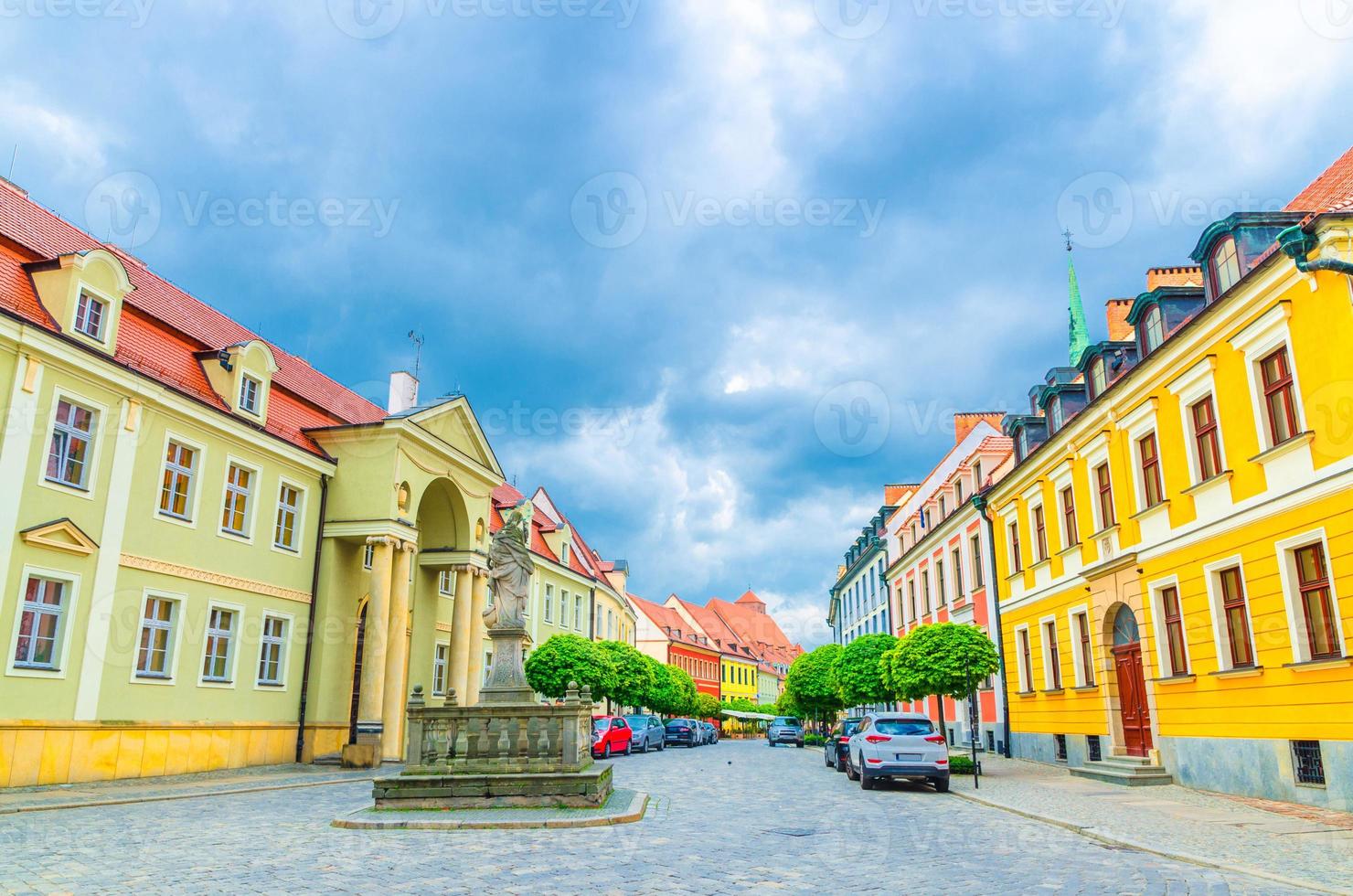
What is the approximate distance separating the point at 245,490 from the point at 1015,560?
22.2m

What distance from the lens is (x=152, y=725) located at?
1923 centimetres

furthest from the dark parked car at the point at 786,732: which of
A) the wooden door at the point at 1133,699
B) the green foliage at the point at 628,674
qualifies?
the wooden door at the point at 1133,699

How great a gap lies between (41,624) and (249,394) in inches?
309

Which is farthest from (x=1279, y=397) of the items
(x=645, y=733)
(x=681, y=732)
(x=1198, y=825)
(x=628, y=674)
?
(x=681, y=732)

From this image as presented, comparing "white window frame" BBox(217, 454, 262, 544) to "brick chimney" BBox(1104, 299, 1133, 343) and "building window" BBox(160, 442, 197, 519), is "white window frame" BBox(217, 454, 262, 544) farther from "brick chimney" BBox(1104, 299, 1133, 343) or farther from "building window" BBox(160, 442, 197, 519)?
"brick chimney" BBox(1104, 299, 1133, 343)

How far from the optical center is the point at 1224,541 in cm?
1630

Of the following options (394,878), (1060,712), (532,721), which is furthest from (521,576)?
(1060,712)

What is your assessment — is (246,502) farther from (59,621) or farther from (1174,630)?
(1174,630)

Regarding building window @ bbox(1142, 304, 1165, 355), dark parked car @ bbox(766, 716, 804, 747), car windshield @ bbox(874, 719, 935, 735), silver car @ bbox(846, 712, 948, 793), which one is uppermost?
building window @ bbox(1142, 304, 1165, 355)

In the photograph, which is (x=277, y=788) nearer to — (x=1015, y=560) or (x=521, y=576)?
(x=521, y=576)

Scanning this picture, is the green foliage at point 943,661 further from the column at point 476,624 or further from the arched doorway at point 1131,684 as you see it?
the column at point 476,624

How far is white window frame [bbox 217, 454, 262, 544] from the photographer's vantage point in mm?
21859

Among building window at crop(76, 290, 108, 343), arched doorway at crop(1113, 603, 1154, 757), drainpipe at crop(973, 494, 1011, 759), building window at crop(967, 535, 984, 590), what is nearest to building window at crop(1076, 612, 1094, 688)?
arched doorway at crop(1113, 603, 1154, 757)

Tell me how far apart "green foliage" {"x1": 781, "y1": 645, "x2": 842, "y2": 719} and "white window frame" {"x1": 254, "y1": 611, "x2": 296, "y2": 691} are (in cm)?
2550
